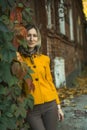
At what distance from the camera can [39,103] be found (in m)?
3.78

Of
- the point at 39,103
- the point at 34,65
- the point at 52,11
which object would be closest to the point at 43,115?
the point at 39,103

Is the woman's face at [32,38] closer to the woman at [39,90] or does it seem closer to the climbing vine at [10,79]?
the woman at [39,90]

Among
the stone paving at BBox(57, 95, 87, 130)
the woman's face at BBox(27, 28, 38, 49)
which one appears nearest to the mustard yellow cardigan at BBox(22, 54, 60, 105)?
the woman's face at BBox(27, 28, 38, 49)

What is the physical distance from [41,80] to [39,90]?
0.31 feet

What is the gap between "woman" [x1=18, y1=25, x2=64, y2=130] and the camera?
3.74m

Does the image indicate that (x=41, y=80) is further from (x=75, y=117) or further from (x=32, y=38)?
(x=75, y=117)

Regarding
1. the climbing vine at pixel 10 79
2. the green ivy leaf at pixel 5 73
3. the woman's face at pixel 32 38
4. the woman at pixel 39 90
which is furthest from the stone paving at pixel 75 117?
the green ivy leaf at pixel 5 73

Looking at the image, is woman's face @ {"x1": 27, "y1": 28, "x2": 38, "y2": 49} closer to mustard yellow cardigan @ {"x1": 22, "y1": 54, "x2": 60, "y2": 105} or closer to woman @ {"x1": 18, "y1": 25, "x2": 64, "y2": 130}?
woman @ {"x1": 18, "y1": 25, "x2": 64, "y2": 130}

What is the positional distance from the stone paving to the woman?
3005mm

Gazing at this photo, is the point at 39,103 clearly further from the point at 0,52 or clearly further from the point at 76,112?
the point at 76,112

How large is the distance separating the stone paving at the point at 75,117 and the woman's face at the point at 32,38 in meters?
3.25

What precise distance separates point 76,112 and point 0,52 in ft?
17.2

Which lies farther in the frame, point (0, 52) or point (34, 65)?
point (34, 65)

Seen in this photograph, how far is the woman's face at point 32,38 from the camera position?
377 cm
